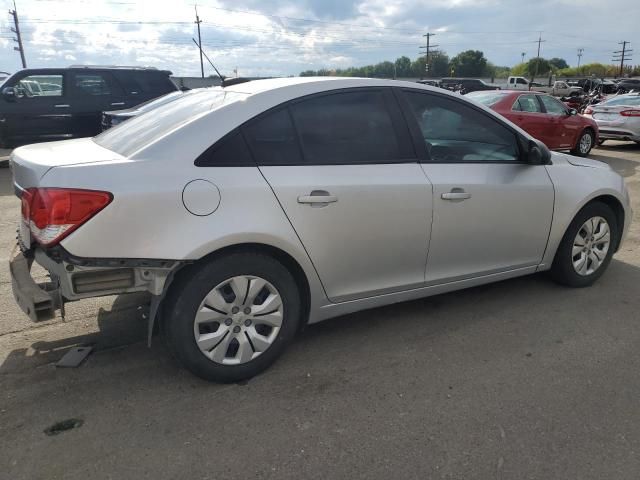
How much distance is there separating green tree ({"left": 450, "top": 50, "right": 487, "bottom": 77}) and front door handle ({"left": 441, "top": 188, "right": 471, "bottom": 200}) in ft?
349

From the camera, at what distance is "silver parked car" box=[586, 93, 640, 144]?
13.8 metres

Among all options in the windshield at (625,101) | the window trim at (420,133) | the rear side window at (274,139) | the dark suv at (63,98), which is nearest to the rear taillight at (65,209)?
the rear side window at (274,139)

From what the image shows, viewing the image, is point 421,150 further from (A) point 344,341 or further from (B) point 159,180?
(B) point 159,180

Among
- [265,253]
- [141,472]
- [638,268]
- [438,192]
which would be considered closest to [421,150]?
[438,192]

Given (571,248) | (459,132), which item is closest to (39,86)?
(459,132)

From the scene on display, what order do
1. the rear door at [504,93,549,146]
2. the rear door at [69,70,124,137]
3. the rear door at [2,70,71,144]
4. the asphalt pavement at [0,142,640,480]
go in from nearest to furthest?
the asphalt pavement at [0,142,640,480], the rear door at [2,70,71,144], the rear door at [69,70,124,137], the rear door at [504,93,549,146]

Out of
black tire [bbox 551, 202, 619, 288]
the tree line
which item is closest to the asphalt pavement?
black tire [bbox 551, 202, 619, 288]

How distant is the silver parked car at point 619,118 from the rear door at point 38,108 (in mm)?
13122

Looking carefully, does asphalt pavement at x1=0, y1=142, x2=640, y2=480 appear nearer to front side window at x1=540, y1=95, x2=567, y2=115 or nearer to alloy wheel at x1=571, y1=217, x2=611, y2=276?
alloy wheel at x1=571, y1=217, x2=611, y2=276

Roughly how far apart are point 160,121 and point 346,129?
44.1 inches

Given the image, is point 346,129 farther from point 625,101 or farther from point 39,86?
point 625,101

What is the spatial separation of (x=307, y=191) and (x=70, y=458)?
174cm

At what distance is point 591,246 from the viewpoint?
4.38m

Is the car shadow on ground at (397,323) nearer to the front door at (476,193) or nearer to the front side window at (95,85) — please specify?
the front door at (476,193)
